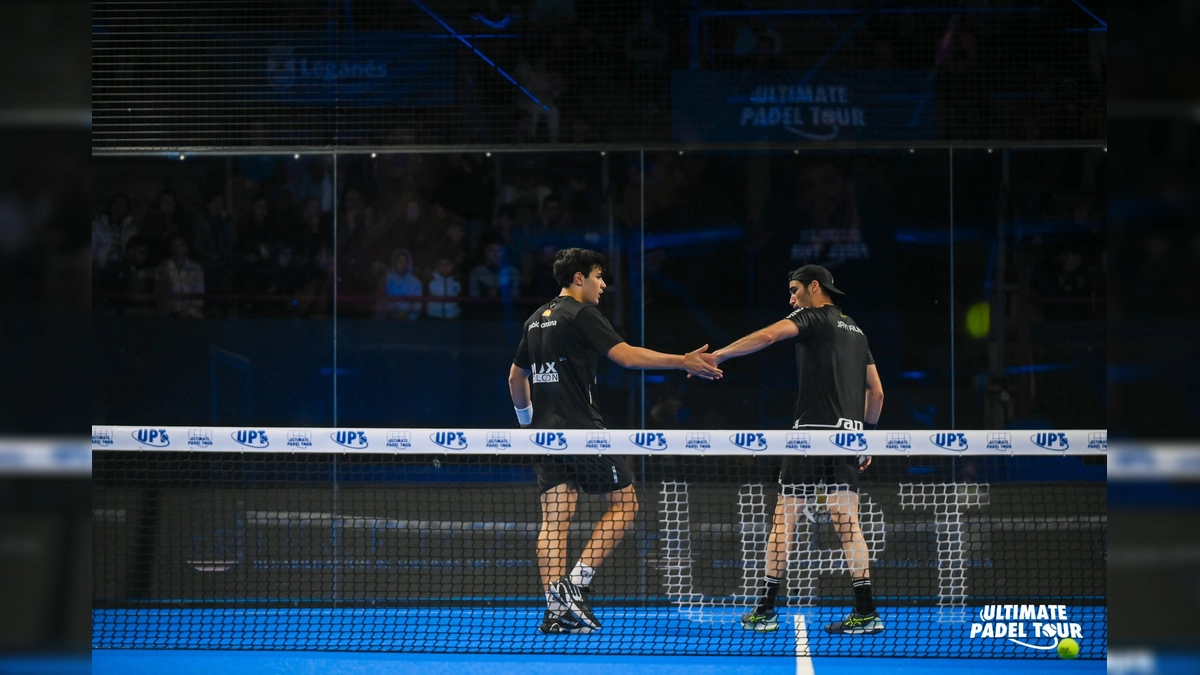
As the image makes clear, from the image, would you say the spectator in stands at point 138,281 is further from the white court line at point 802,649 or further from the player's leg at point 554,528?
the white court line at point 802,649

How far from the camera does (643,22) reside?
7297 millimetres

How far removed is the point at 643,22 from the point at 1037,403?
3.46 metres

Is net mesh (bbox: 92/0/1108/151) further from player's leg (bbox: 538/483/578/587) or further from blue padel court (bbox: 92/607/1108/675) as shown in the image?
blue padel court (bbox: 92/607/1108/675)

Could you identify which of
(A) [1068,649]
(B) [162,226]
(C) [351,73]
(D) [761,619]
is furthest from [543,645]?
(C) [351,73]

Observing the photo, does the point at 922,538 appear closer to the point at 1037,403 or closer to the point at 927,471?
the point at 927,471

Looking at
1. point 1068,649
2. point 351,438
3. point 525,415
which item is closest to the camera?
point 351,438

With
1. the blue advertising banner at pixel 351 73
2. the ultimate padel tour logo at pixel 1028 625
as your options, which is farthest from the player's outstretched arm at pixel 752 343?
the blue advertising banner at pixel 351 73

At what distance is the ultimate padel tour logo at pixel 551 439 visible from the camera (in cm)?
521

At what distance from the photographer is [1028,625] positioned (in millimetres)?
6254

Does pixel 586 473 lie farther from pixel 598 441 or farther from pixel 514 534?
pixel 514 534

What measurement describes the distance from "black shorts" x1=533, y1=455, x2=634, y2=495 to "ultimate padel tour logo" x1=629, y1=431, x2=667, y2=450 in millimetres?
373

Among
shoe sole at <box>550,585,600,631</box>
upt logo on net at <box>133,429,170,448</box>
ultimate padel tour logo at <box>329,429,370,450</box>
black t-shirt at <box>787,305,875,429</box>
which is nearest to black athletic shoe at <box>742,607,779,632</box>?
shoe sole at <box>550,585,600,631</box>

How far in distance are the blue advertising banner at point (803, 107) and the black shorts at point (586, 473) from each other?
2.48m

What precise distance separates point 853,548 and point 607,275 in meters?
2.37
